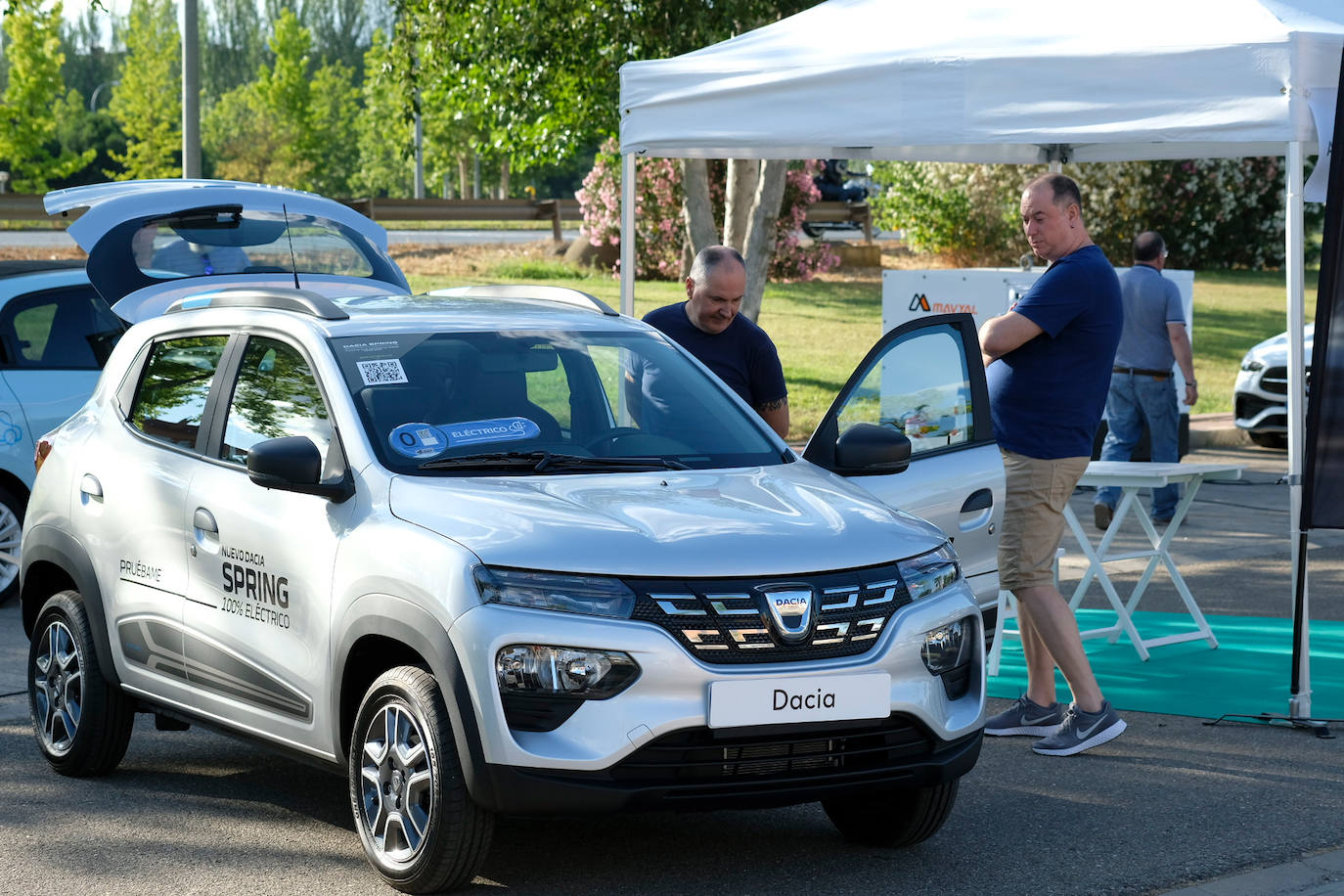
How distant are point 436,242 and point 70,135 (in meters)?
43.0

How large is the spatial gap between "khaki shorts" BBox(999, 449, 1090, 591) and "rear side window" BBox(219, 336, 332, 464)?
258cm

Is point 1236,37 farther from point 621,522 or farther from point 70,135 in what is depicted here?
point 70,135

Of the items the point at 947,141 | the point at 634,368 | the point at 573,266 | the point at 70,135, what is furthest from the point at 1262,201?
the point at 70,135

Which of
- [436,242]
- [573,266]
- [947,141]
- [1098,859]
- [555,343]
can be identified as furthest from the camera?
[436,242]

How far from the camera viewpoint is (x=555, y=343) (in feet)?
18.1

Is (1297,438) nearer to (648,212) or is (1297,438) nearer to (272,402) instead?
(272,402)

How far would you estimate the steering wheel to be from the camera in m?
5.22

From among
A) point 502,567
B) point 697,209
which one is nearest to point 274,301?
point 502,567

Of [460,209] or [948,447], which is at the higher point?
[460,209]

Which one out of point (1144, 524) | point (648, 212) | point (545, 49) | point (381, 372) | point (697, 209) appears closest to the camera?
point (381, 372)

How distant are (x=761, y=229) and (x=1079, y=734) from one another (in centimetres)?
1004

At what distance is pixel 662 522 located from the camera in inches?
178

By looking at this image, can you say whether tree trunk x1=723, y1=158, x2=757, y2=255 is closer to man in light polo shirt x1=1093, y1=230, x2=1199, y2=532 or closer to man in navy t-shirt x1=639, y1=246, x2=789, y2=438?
man in light polo shirt x1=1093, y1=230, x2=1199, y2=532

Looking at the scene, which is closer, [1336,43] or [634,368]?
[634,368]
